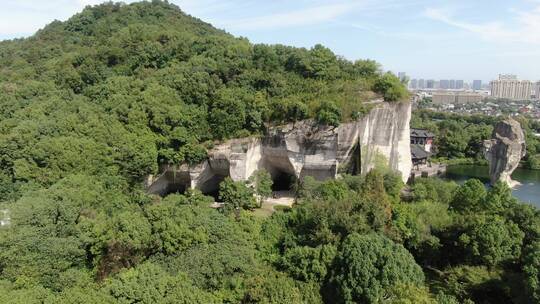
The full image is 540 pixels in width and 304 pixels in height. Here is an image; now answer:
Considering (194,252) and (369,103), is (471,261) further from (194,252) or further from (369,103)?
(369,103)

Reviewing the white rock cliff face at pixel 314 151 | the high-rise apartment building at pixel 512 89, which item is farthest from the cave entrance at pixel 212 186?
the high-rise apartment building at pixel 512 89

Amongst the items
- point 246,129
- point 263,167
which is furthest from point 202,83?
point 263,167

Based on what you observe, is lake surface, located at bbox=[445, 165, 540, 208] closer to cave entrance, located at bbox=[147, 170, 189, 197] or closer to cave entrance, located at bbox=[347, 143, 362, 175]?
cave entrance, located at bbox=[347, 143, 362, 175]

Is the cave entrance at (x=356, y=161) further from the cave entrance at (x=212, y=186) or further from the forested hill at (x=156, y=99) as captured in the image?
the cave entrance at (x=212, y=186)

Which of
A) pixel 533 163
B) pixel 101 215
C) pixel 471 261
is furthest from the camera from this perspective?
pixel 533 163

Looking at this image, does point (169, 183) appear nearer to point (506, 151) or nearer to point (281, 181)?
point (281, 181)

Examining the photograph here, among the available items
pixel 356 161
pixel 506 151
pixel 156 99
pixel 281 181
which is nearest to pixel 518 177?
pixel 506 151

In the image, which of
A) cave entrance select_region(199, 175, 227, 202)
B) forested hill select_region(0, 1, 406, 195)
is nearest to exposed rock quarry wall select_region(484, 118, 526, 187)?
forested hill select_region(0, 1, 406, 195)
